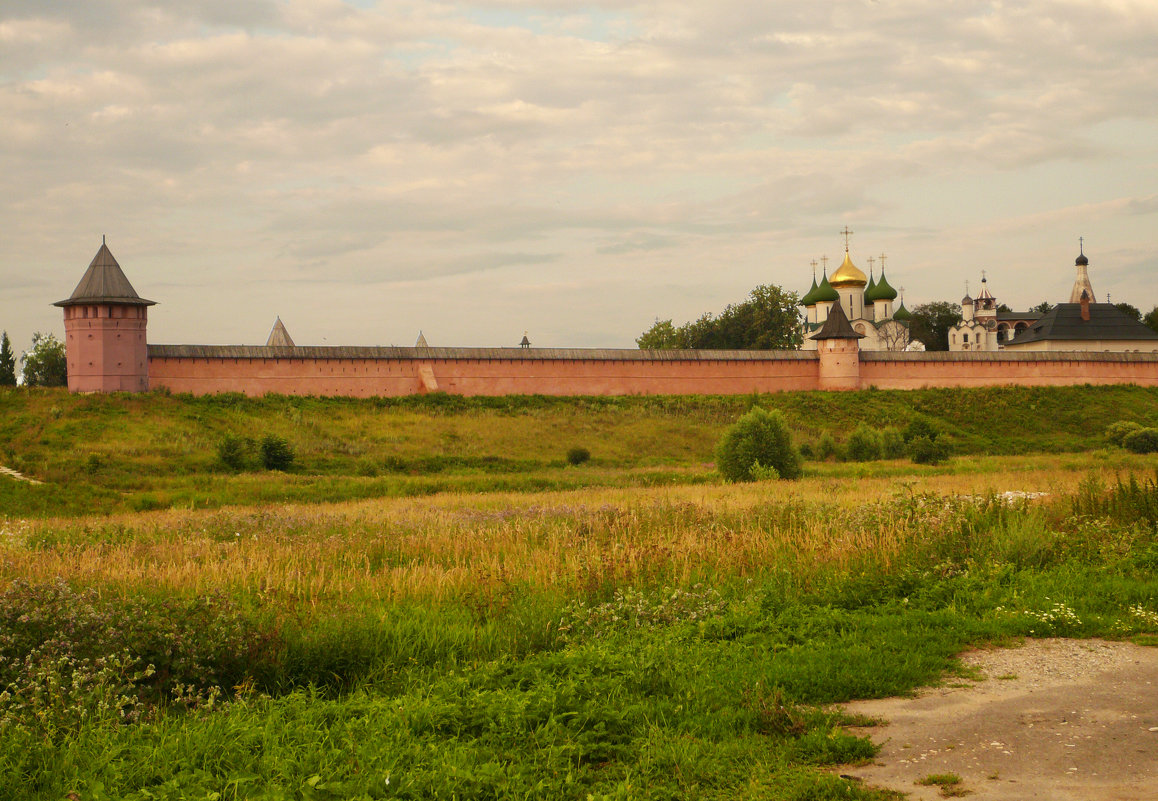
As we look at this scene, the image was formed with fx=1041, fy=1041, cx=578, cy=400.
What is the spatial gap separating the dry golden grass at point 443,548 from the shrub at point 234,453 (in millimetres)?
11378

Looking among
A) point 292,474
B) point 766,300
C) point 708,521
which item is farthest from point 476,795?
point 766,300

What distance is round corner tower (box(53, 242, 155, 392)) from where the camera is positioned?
32.7 m

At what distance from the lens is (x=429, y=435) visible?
31688mm

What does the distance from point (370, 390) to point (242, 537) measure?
27.2 metres

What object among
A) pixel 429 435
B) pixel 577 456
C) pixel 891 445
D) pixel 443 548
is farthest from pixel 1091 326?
pixel 443 548

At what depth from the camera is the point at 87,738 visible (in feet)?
13.9

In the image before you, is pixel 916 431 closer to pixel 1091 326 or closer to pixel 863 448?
pixel 863 448

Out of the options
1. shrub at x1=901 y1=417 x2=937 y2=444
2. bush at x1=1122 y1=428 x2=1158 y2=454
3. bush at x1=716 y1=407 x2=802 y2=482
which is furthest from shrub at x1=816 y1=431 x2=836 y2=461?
bush at x1=1122 y1=428 x2=1158 y2=454

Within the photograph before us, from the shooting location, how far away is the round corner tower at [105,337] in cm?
3272

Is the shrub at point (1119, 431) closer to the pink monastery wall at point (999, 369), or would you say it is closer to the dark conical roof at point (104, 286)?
the pink monastery wall at point (999, 369)

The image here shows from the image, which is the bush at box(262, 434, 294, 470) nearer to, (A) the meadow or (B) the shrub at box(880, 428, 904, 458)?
Answer: (A) the meadow

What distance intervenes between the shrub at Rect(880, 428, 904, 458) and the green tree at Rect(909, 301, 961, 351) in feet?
146

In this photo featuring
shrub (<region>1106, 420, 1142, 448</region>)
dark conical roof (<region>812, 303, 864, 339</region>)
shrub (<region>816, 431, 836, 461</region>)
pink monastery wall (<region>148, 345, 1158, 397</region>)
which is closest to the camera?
shrub (<region>816, 431, 836, 461</region>)

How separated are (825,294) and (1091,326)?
14868 millimetres
